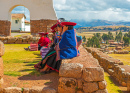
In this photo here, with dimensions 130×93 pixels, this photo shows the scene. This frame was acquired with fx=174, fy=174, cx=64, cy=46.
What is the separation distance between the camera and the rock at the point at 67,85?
3.70 m

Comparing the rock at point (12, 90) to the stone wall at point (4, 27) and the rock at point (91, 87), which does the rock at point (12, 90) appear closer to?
the rock at point (91, 87)

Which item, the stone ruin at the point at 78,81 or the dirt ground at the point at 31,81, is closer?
the stone ruin at the point at 78,81

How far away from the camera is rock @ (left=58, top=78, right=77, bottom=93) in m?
3.70

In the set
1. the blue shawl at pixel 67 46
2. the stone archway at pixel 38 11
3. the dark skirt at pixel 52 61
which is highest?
the stone archway at pixel 38 11

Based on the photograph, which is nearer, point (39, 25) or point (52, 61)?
point (52, 61)

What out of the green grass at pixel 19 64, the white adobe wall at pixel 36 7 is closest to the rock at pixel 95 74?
the green grass at pixel 19 64

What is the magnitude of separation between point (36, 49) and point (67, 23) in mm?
7261

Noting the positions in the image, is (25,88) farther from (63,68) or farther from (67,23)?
(67,23)

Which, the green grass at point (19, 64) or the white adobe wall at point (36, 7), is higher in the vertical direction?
the white adobe wall at point (36, 7)

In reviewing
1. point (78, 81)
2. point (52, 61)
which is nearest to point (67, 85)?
point (78, 81)

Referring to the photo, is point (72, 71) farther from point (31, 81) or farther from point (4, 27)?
point (4, 27)

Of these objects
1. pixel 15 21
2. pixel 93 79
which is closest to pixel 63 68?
pixel 93 79

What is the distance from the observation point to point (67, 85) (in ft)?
12.1

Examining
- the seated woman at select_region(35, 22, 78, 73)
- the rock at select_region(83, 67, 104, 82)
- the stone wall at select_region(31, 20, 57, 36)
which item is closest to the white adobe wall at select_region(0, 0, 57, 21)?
the stone wall at select_region(31, 20, 57, 36)
